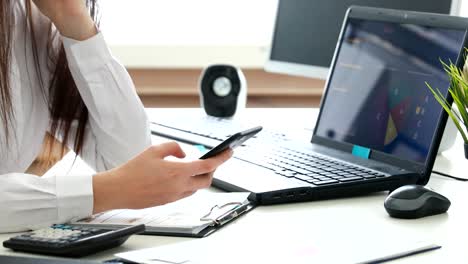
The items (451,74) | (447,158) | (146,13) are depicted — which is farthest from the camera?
(146,13)

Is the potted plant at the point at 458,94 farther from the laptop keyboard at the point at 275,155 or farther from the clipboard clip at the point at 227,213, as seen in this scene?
the clipboard clip at the point at 227,213

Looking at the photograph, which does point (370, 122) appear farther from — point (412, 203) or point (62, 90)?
point (62, 90)

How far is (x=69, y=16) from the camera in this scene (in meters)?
1.52

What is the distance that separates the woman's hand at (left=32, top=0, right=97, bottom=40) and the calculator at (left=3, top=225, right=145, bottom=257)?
0.51 metres

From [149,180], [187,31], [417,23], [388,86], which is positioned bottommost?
[187,31]

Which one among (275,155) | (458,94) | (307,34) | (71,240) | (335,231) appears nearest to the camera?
(71,240)

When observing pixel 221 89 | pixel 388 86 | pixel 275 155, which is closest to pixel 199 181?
pixel 275 155

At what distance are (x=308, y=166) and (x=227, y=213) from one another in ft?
0.93

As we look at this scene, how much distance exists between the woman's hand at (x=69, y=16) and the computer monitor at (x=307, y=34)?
65cm

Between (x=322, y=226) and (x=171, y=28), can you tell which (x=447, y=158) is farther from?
(x=171, y=28)

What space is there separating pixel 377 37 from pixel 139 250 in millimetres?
728

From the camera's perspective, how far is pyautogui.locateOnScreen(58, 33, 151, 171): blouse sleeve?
1539 mm

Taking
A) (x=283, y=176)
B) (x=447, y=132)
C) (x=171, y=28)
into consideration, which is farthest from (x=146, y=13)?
(x=283, y=176)

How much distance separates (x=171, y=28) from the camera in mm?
3580
